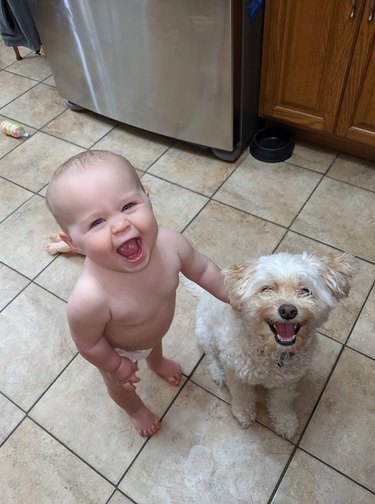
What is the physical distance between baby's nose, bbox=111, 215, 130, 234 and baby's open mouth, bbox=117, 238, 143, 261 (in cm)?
3

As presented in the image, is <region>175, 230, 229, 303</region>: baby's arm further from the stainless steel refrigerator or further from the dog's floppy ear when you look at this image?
the stainless steel refrigerator

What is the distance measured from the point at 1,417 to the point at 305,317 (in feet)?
3.30

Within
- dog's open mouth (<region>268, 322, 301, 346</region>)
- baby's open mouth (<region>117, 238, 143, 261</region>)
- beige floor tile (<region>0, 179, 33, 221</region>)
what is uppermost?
baby's open mouth (<region>117, 238, 143, 261</region>)

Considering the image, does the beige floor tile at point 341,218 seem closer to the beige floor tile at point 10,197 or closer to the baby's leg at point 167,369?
the baby's leg at point 167,369

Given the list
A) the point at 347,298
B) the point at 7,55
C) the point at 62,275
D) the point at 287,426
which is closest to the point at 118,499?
the point at 287,426

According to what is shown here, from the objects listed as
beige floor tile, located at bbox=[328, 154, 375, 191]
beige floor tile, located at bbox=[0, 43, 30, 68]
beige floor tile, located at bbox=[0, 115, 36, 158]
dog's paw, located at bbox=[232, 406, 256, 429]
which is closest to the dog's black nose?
dog's paw, located at bbox=[232, 406, 256, 429]

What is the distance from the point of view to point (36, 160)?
6.72ft

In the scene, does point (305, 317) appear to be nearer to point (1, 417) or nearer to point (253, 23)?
point (1, 417)

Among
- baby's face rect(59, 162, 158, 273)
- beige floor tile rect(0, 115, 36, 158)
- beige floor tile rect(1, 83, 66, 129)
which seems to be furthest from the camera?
beige floor tile rect(1, 83, 66, 129)

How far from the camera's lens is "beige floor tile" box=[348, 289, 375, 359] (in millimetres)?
1313

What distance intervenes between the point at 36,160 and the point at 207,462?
1604 mm

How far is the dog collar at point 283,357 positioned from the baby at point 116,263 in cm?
18

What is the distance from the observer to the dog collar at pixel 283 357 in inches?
37.4

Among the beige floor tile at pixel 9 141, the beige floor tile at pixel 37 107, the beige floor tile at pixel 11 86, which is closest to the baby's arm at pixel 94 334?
the beige floor tile at pixel 9 141
